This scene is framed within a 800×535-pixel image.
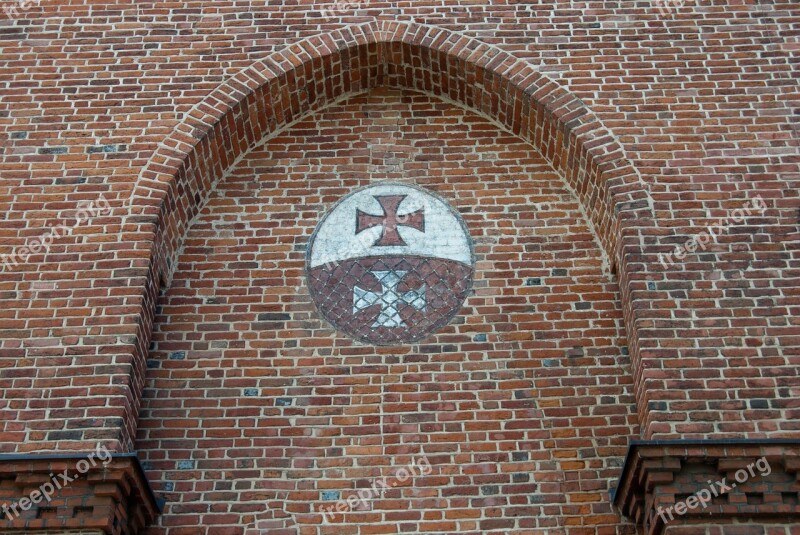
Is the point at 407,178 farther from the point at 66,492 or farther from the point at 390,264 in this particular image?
the point at 66,492

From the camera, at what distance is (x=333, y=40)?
33.6 feet

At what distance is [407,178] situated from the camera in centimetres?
1003

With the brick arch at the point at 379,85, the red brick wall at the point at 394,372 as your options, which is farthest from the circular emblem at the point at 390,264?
the brick arch at the point at 379,85

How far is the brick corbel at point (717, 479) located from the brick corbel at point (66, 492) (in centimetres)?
347

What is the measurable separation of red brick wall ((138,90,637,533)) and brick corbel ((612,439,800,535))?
0.72 meters

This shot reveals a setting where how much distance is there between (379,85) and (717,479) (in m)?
4.86

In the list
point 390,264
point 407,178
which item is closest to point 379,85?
point 407,178

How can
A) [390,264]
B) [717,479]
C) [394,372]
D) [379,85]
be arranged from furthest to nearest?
[379,85] → [390,264] → [394,372] → [717,479]

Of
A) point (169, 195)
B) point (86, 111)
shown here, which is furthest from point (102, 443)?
point (86, 111)

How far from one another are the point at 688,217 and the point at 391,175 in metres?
2.57

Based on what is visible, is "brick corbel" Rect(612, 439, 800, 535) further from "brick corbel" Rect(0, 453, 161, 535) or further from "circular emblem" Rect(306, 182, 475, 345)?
"brick corbel" Rect(0, 453, 161, 535)

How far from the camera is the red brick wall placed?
840 cm

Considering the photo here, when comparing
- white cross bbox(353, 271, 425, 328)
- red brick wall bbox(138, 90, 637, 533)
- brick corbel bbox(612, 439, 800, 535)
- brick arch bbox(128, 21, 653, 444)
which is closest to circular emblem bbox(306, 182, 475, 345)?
white cross bbox(353, 271, 425, 328)

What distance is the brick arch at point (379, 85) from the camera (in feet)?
30.4
